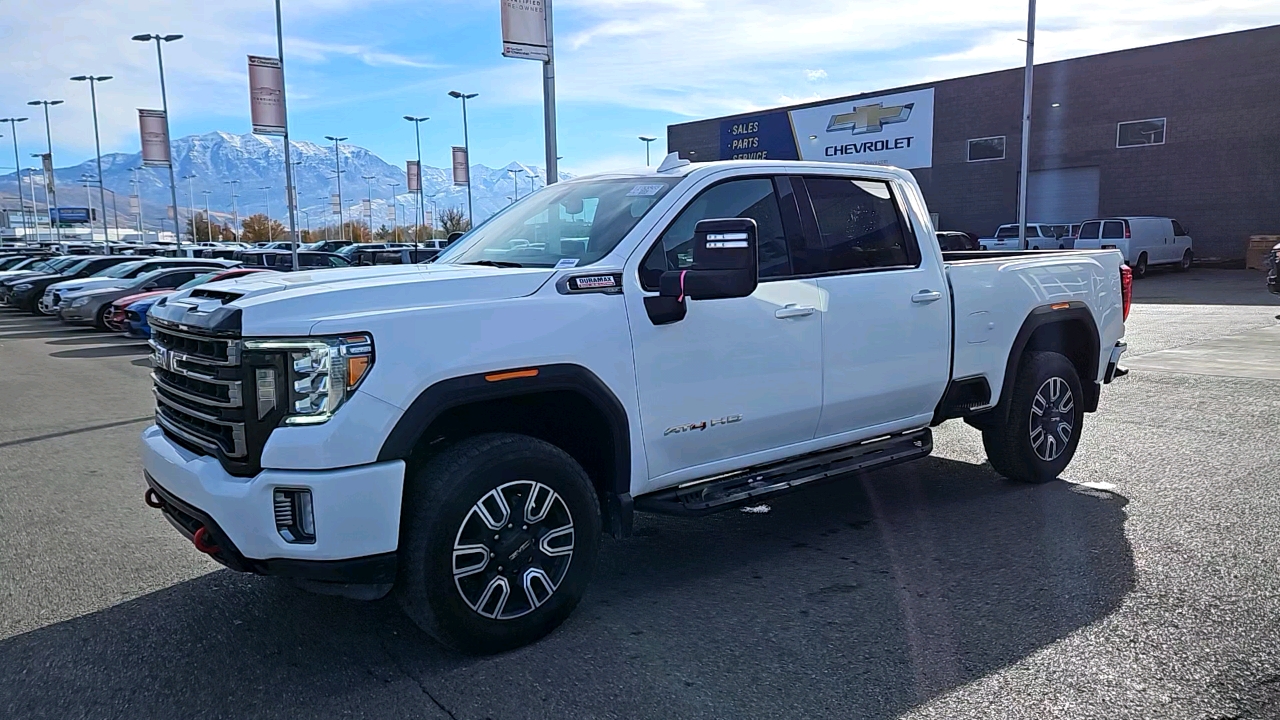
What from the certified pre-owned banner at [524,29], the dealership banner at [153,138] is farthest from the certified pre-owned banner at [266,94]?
the certified pre-owned banner at [524,29]

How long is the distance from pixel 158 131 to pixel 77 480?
109 feet

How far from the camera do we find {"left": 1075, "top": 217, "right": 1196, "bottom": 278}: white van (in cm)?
2891

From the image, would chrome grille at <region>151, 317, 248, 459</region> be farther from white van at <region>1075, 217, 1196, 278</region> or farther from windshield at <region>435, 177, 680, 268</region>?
white van at <region>1075, 217, 1196, 278</region>

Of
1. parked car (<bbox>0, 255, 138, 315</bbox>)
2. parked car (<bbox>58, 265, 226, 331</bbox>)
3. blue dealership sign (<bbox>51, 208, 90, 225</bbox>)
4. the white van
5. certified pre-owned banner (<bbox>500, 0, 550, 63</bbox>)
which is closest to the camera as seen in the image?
certified pre-owned banner (<bbox>500, 0, 550, 63</bbox>)

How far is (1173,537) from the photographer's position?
514cm

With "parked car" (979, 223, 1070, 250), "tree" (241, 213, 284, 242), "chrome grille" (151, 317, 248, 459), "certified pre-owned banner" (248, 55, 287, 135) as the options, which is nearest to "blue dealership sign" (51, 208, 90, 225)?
"tree" (241, 213, 284, 242)

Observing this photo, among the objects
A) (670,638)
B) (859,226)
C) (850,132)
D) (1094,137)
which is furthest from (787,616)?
(850,132)

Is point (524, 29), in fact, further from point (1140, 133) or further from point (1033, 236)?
point (1140, 133)

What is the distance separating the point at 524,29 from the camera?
12.1 metres

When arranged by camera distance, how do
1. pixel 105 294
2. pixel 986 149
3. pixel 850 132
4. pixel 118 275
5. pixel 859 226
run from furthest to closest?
pixel 850 132 < pixel 986 149 < pixel 118 275 < pixel 105 294 < pixel 859 226

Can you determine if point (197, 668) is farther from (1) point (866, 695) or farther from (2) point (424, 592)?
(1) point (866, 695)

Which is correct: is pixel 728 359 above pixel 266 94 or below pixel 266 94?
below

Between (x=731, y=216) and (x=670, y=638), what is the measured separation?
6.90ft

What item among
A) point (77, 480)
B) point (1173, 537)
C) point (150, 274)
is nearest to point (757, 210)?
point (1173, 537)
